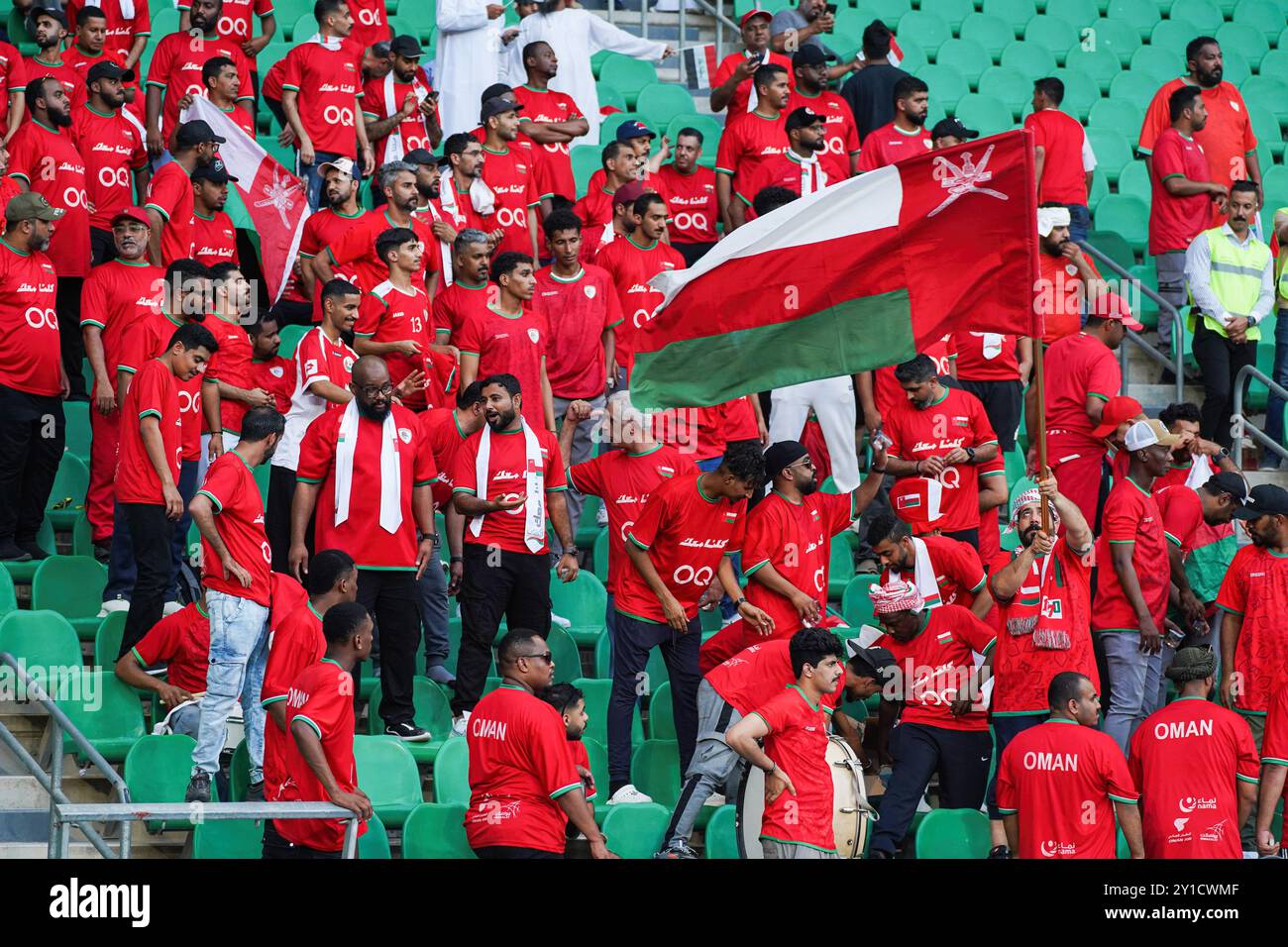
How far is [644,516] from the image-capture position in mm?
9359

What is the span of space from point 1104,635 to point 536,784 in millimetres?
3320

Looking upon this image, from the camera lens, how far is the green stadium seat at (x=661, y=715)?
9.66 meters

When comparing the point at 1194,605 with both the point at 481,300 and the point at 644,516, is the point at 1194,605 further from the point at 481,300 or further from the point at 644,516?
the point at 481,300

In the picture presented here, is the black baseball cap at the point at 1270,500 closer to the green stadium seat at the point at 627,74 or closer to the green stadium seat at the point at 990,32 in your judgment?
the green stadium seat at the point at 627,74

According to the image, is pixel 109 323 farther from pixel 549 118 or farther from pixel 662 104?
pixel 662 104

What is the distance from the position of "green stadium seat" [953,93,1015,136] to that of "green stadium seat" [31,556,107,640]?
810 cm

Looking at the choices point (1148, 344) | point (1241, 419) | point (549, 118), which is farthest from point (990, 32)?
point (1241, 419)

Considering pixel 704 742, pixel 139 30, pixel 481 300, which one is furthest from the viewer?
pixel 139 30

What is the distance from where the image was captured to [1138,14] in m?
17.1

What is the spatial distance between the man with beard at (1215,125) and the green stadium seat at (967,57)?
239 centimetres

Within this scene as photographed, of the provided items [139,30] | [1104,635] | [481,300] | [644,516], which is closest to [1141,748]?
[1104,635]

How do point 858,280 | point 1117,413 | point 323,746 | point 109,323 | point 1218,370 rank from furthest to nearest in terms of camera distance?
point 1218,370 < point 109,323 < point 1117,413 < point 858,280 < point 323,746

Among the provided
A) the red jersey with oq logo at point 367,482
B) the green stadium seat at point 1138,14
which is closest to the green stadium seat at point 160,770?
the red jersey with oq logo at point 367,482

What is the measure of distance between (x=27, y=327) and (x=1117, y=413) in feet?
19.6
